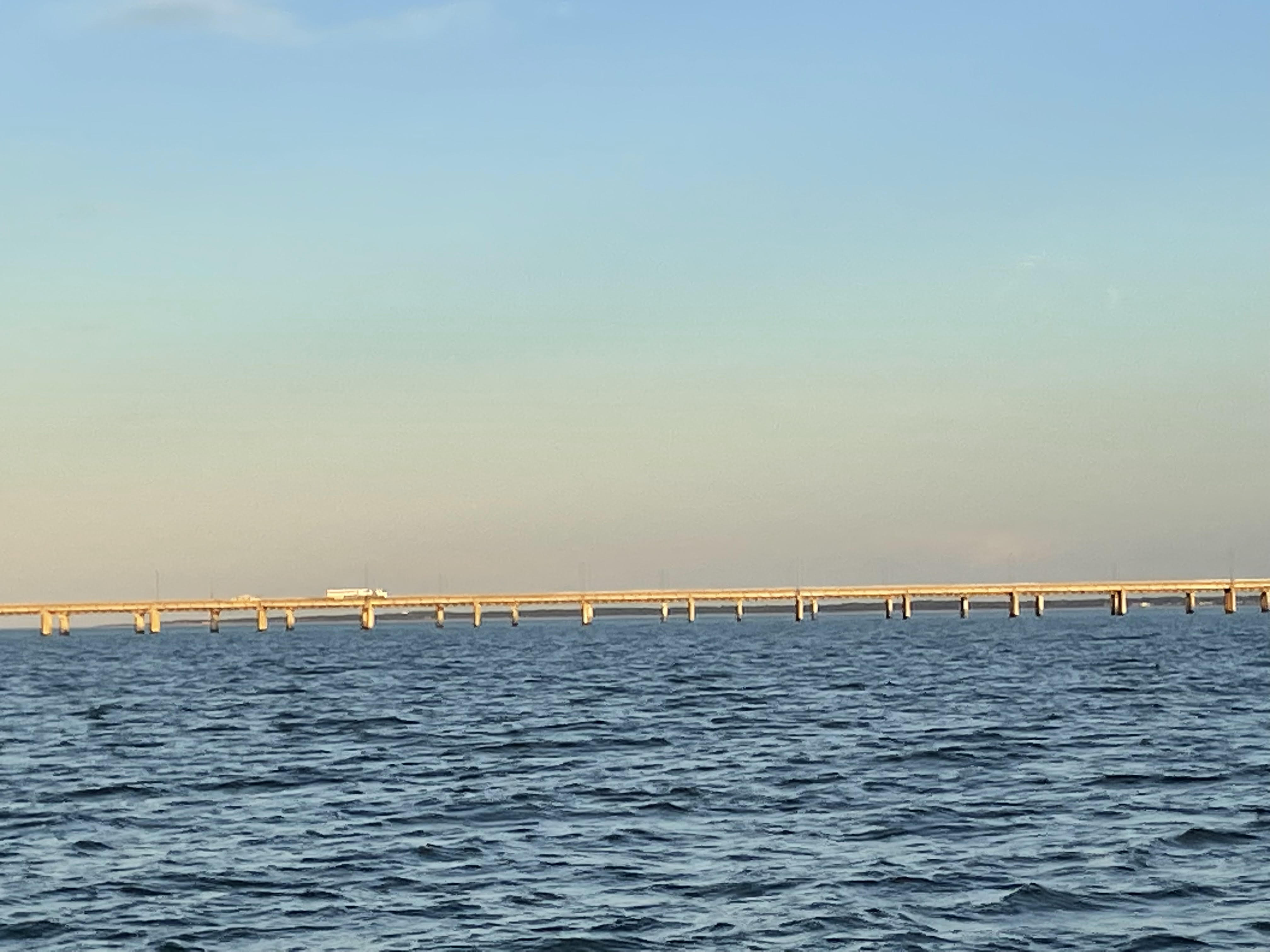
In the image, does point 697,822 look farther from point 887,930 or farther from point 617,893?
point 887,930

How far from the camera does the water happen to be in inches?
849

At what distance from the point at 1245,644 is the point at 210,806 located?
107 meters

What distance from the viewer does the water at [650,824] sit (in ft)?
70.7

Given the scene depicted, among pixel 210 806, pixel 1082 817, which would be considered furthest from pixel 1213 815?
pixel 210 806

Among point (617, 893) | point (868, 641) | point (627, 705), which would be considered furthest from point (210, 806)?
point (868, 641)

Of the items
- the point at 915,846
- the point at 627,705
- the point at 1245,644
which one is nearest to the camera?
the point at 915,846

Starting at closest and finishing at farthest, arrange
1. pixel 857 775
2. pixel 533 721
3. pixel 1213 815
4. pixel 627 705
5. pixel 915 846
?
pixel 915 846 → pixel 1213 815 → pixel 857 775 → pixel 533 721 → pixel 627 705

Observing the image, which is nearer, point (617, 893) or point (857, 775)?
point (617, 893)

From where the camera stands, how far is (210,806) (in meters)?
33.5

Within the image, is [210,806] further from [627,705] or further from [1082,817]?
[627,705]

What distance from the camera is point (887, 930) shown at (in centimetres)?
2091

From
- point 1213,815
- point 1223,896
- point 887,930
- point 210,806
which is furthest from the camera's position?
point 210,806

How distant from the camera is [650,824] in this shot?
29594 mm

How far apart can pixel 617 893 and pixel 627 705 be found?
123ft
